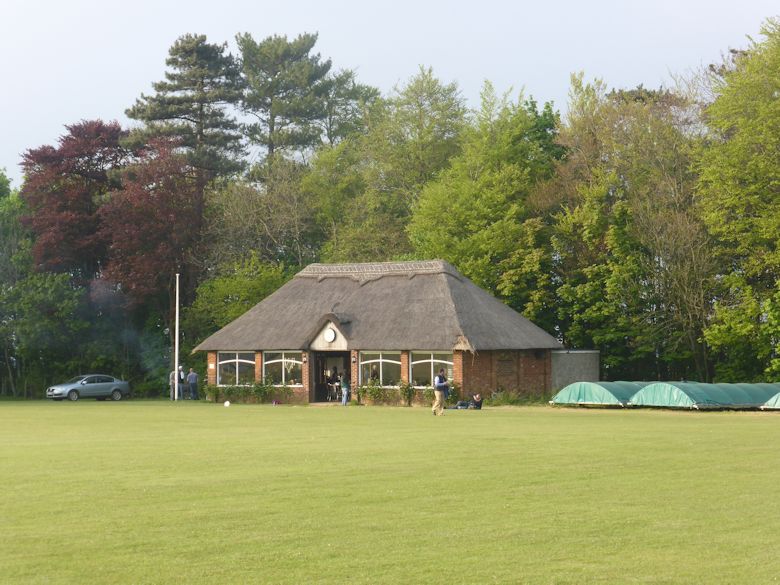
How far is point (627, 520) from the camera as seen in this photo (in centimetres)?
1484

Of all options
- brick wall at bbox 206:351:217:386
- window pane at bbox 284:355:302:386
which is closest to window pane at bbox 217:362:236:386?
brick wall at bbox 206:351:217:386

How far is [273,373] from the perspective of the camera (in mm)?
54906

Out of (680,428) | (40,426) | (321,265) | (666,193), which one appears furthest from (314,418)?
(666,193)

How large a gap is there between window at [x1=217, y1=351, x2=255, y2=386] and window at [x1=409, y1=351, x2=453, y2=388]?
28.9ft

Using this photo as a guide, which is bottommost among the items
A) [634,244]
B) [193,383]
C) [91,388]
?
[91,388]

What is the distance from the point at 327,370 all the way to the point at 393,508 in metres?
39.6

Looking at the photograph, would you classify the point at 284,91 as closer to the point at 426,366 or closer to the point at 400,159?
the point at 400,159

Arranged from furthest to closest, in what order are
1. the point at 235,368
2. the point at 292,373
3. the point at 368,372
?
the point at 235,368, the point at 292,373, the point at 368,372

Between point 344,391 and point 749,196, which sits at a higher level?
point 749,196

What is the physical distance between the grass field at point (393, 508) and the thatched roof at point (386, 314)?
2180cm

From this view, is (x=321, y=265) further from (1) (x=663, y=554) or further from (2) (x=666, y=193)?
(1) (x=663, y=554)

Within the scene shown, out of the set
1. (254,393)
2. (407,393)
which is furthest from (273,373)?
(407,393)

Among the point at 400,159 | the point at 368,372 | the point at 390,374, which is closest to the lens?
the point at 390,374

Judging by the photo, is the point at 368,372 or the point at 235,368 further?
the point at 235,368
